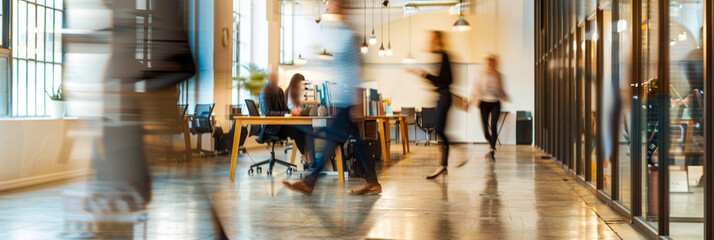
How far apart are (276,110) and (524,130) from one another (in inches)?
360

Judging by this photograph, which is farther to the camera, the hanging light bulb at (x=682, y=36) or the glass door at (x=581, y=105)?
the glass door at (x=581, y=105)

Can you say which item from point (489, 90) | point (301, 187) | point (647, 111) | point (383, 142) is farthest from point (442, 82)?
point (647, 111)

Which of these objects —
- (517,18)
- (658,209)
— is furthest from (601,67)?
(517,18)

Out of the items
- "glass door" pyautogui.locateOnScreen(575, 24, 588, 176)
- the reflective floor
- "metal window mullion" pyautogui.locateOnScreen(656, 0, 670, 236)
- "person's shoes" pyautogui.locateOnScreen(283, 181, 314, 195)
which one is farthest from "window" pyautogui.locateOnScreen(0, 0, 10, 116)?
"metal window mullion" pyautogui.locateOnScreen(656, 0, 670, 236)

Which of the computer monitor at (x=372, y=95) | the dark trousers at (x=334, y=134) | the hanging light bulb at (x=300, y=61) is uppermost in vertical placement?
the hanging light bulb at (x=300, y=61)

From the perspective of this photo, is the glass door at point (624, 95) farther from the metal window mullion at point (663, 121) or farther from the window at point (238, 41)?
the window at point (238, 41)

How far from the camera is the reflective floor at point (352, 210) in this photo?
3441mm

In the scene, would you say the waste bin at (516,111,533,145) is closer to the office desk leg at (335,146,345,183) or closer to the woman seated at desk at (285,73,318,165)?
the woman seated at desk at (285,73,318,165)

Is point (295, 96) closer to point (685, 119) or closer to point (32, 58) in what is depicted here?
point (32, 58)

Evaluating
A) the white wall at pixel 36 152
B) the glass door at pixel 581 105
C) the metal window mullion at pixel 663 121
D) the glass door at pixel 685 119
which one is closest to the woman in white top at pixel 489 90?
the glass door at pixel 581 105

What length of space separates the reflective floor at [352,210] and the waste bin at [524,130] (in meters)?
8.35

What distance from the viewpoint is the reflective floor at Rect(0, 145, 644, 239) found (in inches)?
135

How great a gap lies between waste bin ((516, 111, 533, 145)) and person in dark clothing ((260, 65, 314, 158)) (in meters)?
8.54

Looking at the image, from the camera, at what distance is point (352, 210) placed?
171 inches
